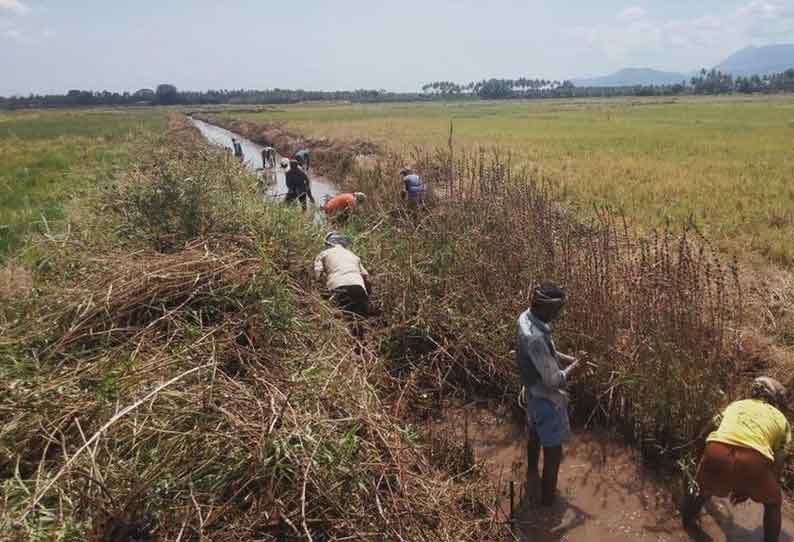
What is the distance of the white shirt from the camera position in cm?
512

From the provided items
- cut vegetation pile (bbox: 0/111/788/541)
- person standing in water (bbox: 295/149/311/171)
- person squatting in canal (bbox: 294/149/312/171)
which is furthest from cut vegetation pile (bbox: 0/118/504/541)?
person standing in water (bbox: 295/149/311/171)

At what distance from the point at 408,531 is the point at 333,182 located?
51.9 feet

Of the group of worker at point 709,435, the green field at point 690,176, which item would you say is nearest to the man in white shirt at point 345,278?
the group of worker at point 709,435

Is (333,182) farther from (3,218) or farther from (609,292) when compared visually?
(609,292)

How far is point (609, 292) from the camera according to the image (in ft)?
15.0

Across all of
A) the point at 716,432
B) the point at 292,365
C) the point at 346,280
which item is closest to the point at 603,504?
the point at 716,432

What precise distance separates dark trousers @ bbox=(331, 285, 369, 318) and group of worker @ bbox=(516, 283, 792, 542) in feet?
7.03

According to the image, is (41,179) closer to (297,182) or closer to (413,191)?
(297,182)

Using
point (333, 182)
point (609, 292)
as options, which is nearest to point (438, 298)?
point (609, 292)

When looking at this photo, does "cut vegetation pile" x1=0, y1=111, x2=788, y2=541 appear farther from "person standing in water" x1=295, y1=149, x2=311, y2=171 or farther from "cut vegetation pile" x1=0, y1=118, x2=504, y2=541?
"person standing in water" x1=295, y1=149, x2=311, y2=171

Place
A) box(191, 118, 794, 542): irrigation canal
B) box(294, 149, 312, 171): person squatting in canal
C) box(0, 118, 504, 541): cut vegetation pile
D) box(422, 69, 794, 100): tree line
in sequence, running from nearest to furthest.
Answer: box(0, 118, 504, 541): cut vegetation pile → box(191, 118, 794, 542): irrigation canal → box(294, 149, 312, 171): person squatting in canal → box(422, 69, 794, 100): tree line

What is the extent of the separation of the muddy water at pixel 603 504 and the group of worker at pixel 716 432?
14cm

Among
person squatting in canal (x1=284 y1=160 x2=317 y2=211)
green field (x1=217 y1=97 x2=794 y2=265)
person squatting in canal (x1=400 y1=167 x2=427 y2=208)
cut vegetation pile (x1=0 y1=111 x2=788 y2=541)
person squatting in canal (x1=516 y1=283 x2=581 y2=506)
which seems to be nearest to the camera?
cut vegetation pile (x1=0 y1=111 x2=788 y2=541)

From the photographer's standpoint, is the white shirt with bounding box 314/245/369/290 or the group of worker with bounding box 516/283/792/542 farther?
the white shirt with bounding box 314/245/369/290
